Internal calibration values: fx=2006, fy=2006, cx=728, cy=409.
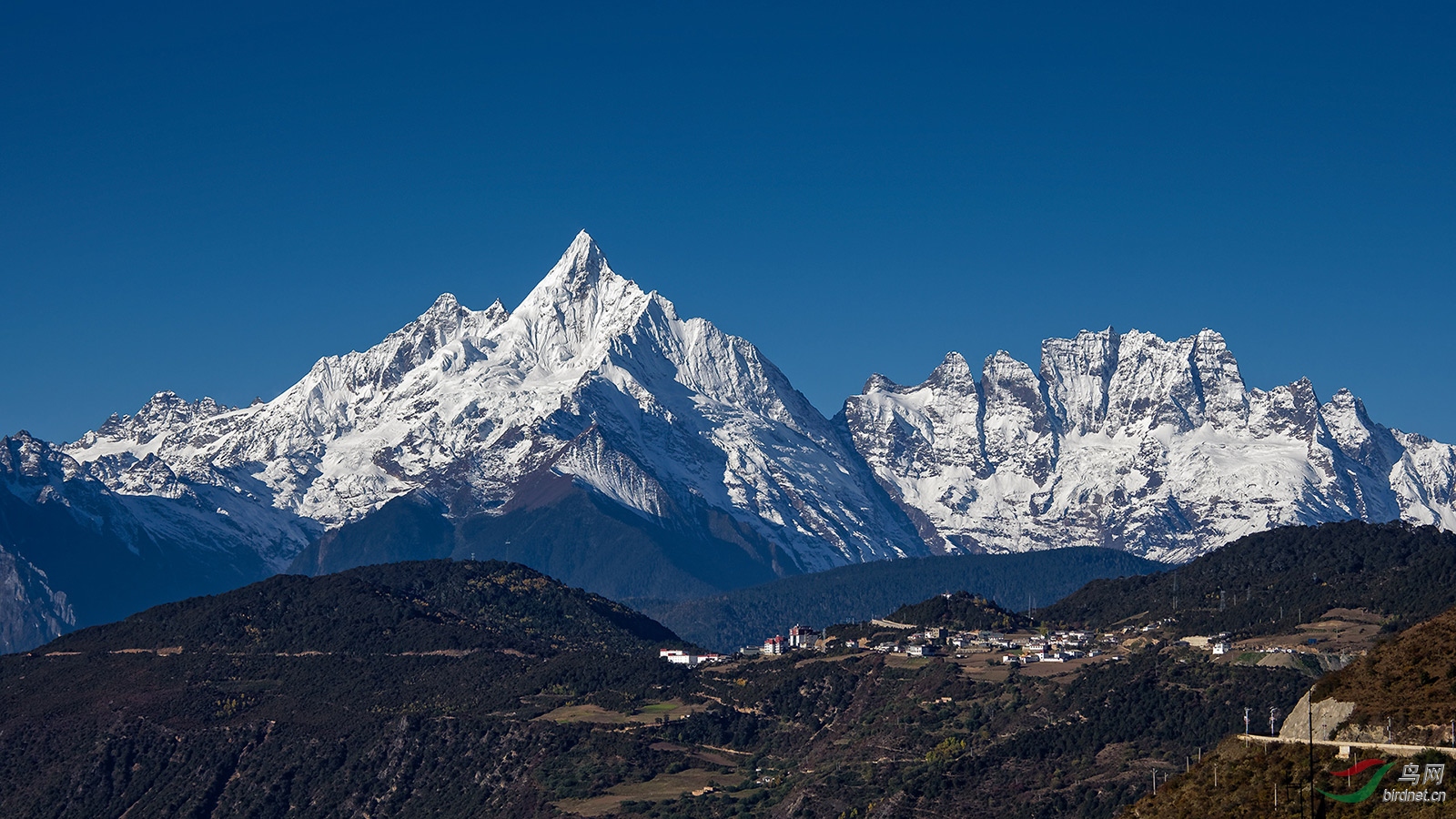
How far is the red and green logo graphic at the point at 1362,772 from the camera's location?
101375 millimetres

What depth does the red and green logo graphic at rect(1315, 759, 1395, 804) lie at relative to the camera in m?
101

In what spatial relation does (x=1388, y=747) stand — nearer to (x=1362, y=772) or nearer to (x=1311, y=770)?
(x=1362, y=772)

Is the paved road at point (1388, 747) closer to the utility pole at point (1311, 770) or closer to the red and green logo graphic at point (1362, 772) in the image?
the utility pole at point (1311, 770)

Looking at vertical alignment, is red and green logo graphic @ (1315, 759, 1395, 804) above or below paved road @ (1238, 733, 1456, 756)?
below

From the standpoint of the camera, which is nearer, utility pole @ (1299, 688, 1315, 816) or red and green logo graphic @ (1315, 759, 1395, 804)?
red and green logo graphic @ (1315, 759, 1395, 804)

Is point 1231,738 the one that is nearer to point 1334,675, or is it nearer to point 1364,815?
point 1334,675

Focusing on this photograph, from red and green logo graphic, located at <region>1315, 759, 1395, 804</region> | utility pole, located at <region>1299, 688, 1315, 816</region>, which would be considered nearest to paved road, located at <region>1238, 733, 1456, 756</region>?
utility pole, located at <region>1299, 688, 1315, 816</region>

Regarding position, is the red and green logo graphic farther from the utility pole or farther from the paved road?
the paved road

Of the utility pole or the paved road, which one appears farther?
the paved road

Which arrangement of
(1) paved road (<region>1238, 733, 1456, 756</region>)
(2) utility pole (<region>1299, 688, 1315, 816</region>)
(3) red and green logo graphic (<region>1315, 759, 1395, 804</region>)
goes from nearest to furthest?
1. (3) red and green logo graphic (<region>1315, 759, 1395, 804</region>)
2. (2) utility pole (<region>1299, 688, 1315, 816</region>)
3. (1) paved road (<region>1238, 733, 1456, 756</region>)

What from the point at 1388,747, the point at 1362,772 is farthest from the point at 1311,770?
the point at 1388,747

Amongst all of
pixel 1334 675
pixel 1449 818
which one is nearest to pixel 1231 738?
pixel 1334 675

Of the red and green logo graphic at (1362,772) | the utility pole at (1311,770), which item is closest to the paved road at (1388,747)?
the utility pole at (1311,770)

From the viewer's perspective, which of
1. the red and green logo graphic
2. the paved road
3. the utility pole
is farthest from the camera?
the paved road
